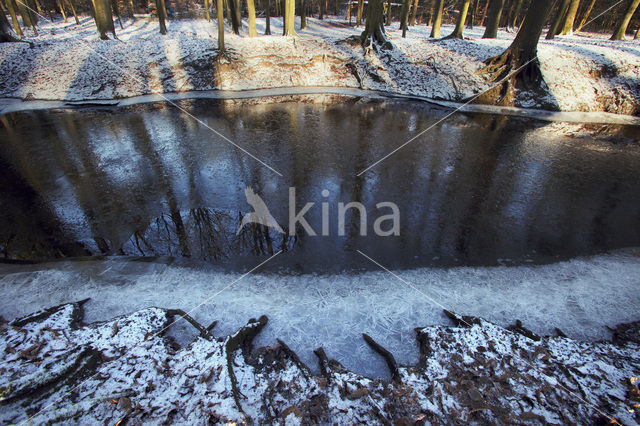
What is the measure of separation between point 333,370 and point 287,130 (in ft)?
30.1

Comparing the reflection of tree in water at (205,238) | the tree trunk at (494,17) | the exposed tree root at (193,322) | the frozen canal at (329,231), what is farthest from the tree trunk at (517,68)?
the exposed tree root at (193,322)

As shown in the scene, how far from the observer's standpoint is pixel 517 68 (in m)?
14.1

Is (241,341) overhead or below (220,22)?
below

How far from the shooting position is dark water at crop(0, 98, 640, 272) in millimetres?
5770

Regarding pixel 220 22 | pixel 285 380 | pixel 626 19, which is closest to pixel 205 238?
pixel 285 380

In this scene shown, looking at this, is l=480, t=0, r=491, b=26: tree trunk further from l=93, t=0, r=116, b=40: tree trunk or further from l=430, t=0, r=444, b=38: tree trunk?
l=93, t=0, r=116, b=40: tree trunk

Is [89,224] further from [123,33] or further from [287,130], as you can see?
[123,33]

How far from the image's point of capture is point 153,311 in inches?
172

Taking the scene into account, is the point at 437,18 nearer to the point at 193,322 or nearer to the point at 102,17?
the point at 102,17

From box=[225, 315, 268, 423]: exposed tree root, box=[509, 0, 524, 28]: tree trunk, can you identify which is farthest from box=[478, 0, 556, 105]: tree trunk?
box=[509, 0, 524, 28]: tree trunk

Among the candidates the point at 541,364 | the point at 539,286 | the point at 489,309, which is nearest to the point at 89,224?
the point at 489,309

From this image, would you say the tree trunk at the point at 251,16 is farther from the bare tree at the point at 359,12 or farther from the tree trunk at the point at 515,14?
the tree trunk at the point at 515,14

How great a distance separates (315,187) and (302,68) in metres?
12.3

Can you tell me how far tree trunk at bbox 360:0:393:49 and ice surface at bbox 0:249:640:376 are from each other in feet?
53.8
